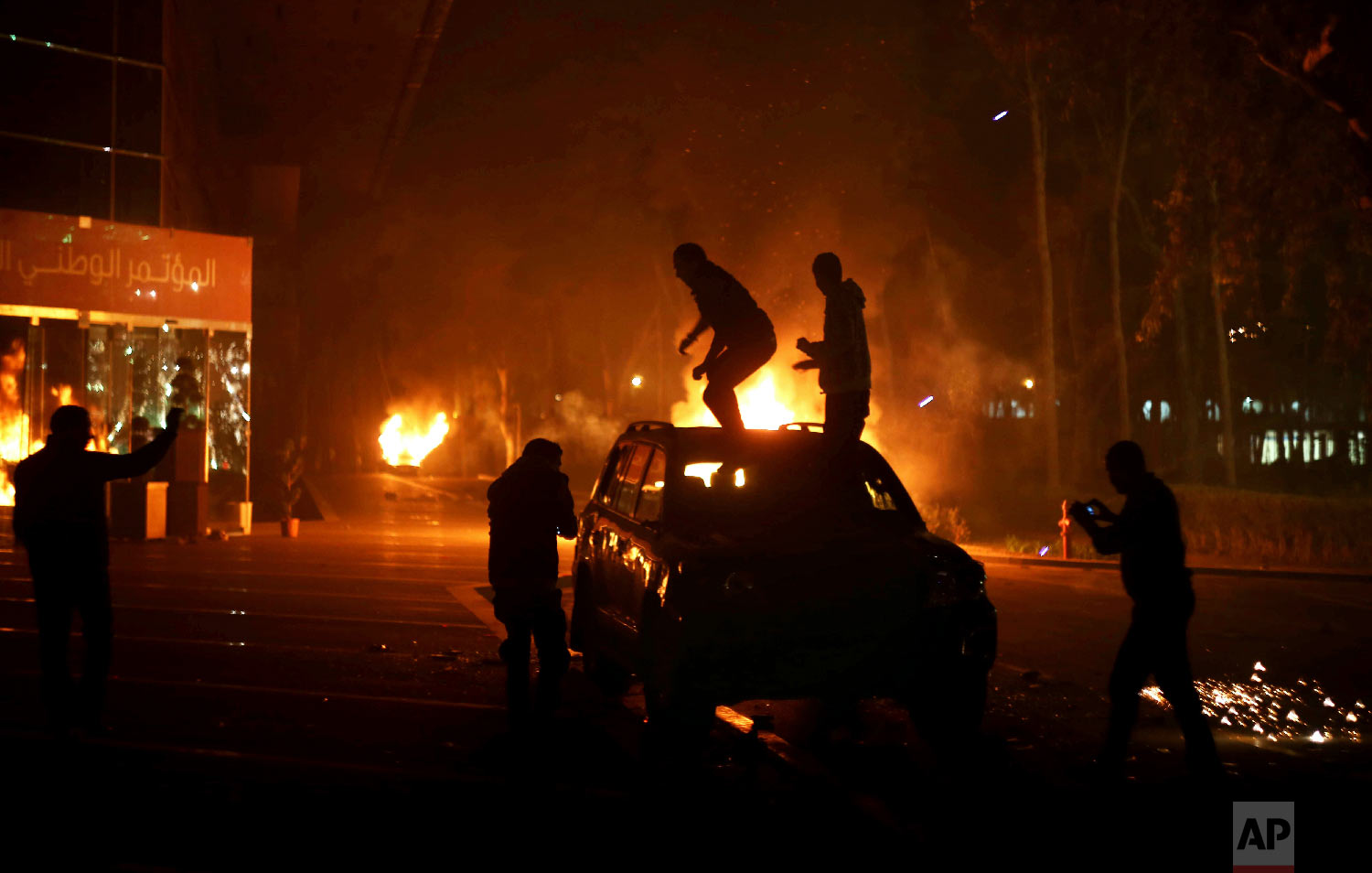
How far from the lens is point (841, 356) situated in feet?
25.1

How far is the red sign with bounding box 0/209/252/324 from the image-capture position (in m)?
19.5

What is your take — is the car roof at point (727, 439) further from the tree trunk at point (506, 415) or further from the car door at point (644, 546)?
the tree trunk at point (506, 415)

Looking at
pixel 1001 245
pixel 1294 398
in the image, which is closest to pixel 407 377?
pixel 1001 245

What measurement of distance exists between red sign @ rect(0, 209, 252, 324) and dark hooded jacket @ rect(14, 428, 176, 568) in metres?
15.4

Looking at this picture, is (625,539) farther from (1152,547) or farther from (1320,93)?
(1320,93)

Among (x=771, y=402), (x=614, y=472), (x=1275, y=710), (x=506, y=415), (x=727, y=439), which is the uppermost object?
(x=506, y=415)

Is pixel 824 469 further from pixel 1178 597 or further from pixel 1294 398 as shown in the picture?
pixel 1294 398

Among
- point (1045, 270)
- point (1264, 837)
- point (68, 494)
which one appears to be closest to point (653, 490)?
point (68, 494)

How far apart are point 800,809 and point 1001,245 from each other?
3754cm

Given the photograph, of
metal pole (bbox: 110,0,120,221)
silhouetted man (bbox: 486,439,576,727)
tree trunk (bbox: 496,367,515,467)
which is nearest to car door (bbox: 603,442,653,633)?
silhouetted man (bbox: 486,439,576,727)

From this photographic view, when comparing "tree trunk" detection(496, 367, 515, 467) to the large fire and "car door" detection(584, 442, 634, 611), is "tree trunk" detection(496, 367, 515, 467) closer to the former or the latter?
the large fire

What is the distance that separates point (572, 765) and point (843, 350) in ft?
10.9

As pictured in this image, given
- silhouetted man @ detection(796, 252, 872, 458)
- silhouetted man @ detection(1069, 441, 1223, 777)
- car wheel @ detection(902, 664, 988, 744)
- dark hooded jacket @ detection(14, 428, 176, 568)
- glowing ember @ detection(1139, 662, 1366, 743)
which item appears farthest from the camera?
silhouetted man @ detection(796, 252, 872, 458)

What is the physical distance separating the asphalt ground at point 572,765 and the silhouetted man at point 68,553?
11.3 inches
